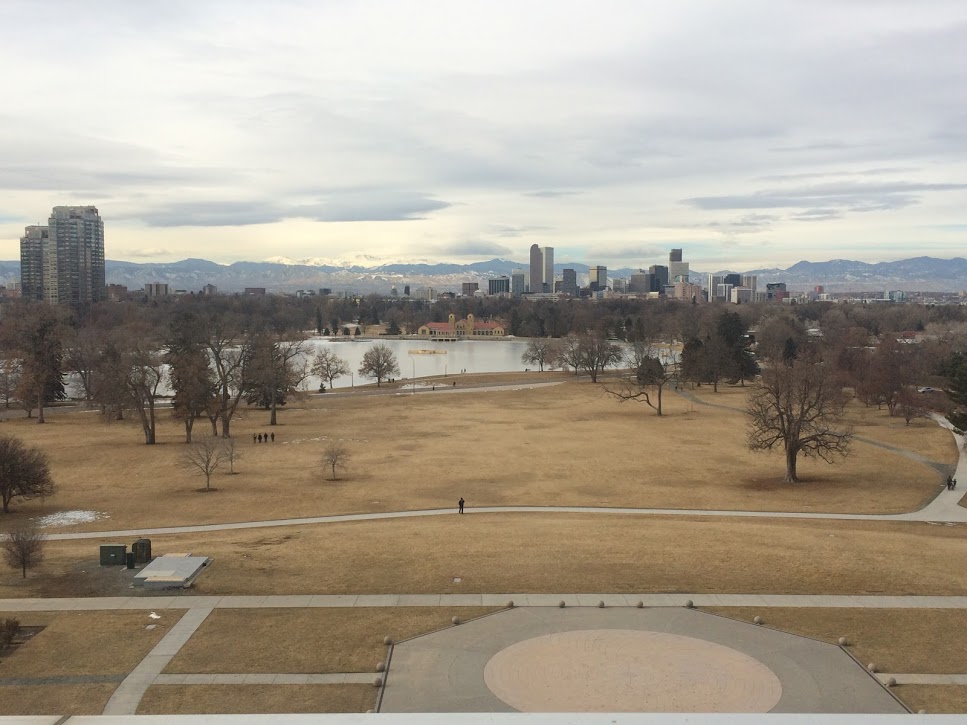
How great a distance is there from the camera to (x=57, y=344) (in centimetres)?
7844

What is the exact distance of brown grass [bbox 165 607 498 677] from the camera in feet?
64.5

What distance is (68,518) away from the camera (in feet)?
121

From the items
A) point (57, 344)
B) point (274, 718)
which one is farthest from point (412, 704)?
point (57, 344)

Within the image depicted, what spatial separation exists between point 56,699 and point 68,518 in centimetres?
2125

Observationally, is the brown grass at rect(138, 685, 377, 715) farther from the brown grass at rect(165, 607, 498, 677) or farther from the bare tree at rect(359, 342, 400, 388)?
the bare tree at rect(359, 342, 400, 388)

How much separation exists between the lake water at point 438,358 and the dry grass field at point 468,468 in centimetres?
4390

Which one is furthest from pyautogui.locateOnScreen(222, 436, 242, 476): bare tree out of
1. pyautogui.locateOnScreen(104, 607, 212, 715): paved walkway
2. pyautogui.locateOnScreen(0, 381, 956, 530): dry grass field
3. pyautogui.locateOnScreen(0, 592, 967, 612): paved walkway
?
pyautogui.locateOnScreen(104, 607, 212, 715): paved walkway

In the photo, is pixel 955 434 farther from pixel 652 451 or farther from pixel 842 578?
pixel 842 578

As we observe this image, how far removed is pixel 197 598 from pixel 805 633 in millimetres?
17433

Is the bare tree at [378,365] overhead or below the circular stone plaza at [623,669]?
overhead

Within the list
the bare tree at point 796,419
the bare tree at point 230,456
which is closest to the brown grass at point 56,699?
the bare tree at point 230,456

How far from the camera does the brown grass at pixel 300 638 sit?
19656 millimetres

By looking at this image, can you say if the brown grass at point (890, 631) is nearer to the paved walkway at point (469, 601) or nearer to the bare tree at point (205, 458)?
the paved walkway at point (469, 601)

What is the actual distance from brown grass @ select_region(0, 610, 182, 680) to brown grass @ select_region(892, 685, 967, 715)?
59.0 feet
